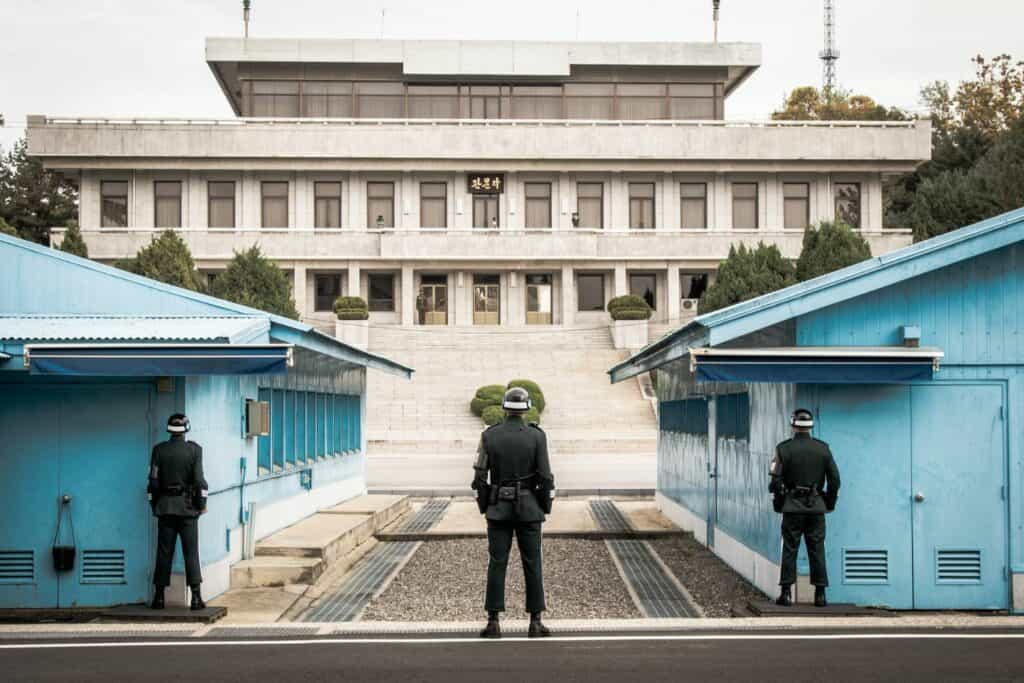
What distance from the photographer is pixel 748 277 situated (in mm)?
48844

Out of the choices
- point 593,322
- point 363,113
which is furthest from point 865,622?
point 363,113

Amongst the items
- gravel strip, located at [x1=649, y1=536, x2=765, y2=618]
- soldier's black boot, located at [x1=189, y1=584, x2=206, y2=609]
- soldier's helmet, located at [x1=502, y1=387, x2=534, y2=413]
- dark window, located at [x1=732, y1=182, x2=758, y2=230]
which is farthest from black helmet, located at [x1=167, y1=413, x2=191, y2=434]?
dark window, located at [x1=732, y1=182, x2=758, y2=230]

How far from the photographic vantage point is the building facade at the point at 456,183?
2441 inches

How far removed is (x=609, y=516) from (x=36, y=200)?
60.3 metres

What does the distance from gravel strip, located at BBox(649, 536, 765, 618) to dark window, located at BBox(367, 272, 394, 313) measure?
45.5m

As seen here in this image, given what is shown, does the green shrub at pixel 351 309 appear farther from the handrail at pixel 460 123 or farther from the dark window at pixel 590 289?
the dark window at pixel 590 289

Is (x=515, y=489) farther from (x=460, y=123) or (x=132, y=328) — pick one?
(x=460, y=123)

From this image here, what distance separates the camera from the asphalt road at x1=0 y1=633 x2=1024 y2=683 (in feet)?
29.1

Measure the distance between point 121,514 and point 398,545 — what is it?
23.7 ft

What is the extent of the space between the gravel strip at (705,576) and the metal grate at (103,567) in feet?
19.2

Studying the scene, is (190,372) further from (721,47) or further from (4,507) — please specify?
(721,47)

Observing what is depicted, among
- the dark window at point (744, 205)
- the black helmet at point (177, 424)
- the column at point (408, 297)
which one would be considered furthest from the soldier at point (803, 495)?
the dark window at point (744, 205)

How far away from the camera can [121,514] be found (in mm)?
12836

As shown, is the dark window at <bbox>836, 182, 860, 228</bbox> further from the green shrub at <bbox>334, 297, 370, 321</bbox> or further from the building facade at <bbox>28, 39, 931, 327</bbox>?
the green shrub at <bbox>334, 297, 370, 321</bbox>
